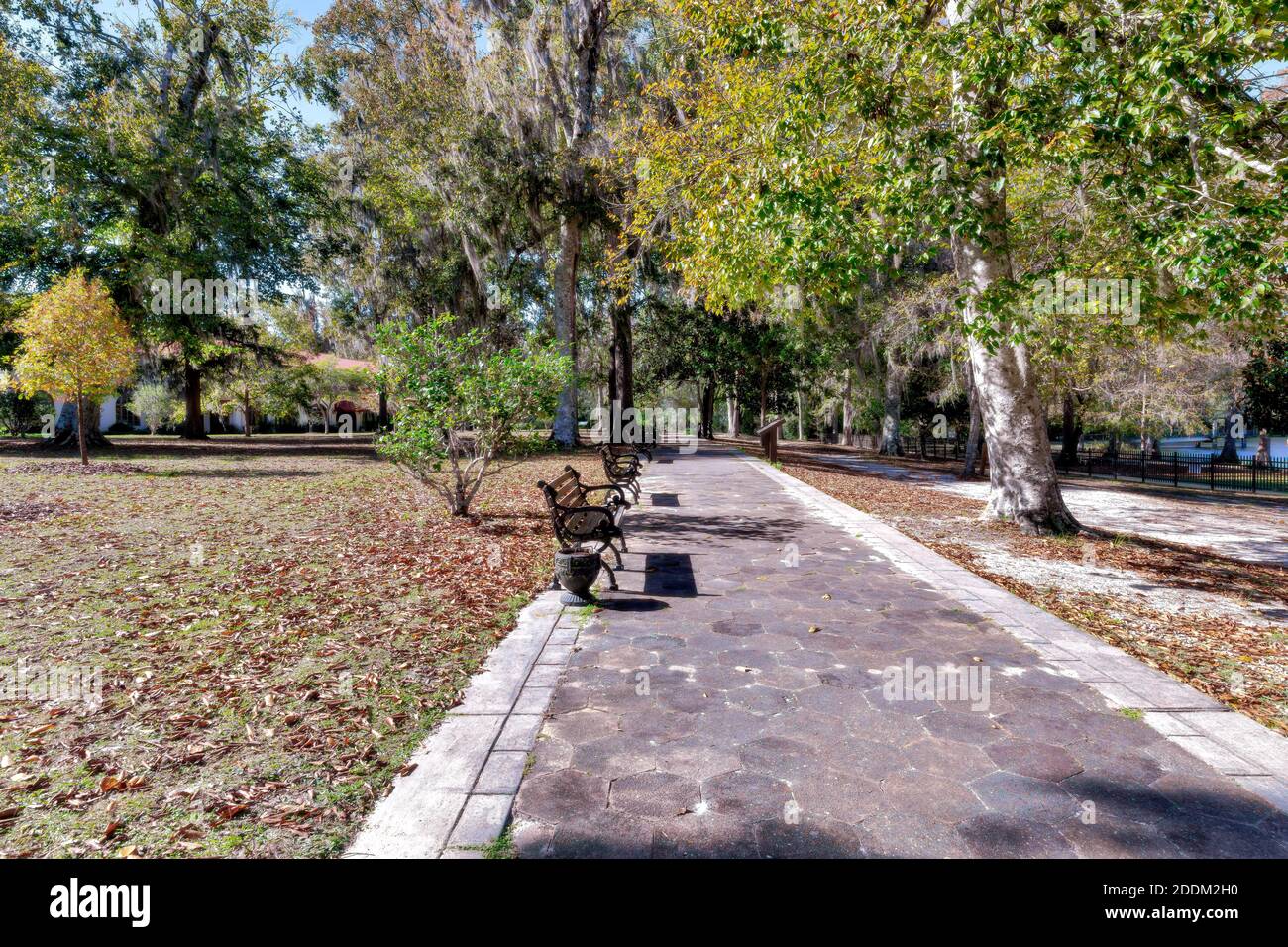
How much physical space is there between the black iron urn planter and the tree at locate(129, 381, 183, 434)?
140 ft

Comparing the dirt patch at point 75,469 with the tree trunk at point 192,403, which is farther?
the tree trunk at point 192,403

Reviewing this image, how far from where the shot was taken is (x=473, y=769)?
3164 mm

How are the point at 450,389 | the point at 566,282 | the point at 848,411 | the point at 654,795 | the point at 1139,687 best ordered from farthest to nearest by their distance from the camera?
the point at 848,411, the point at 566,282, the point at 450,389, the point at 1139,687, the point at 654,795

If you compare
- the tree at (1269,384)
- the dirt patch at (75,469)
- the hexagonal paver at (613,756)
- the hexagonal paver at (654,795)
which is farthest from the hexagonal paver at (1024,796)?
the tree at (1269,384)

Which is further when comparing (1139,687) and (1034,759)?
(1139,687)

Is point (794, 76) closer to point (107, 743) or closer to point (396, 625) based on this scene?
point (396, 625)

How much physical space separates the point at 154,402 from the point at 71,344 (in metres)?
30.5

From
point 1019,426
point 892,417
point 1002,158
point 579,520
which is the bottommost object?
point 579,520

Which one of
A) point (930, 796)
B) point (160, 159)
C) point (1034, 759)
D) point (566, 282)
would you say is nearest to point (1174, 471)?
point (566, 282)

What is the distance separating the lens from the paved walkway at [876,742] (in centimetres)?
269

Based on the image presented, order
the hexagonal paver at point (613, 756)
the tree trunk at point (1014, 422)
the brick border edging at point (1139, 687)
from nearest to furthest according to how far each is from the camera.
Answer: the hexagonal paver at point (613, 756) < the brick border edging at point (1139, 687) < the tree trunk at point (1014, 422)

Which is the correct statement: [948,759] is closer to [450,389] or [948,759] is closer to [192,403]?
[450,389]

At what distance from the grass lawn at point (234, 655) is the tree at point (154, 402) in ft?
113

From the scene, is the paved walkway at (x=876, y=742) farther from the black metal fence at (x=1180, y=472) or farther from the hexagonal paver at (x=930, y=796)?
the black metal fence at (x=1180, y=472)
